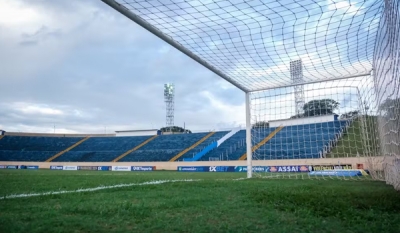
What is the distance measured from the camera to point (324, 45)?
8.25m


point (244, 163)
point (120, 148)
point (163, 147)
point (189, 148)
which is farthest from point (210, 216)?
point (120, 148)

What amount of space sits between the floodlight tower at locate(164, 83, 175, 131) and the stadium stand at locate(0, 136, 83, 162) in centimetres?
1390

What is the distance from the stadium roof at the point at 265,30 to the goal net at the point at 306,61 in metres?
0.02

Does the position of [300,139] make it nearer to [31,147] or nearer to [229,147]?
[229,147]

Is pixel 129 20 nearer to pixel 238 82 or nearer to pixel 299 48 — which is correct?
pixel 299 48

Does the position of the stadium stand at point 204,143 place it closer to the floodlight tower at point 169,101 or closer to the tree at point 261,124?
the floodlight tower at point 169,101

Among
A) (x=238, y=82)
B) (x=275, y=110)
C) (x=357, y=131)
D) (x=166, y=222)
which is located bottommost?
(x=166, y=222)

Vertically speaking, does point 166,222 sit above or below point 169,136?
below

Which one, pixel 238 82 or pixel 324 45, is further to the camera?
pixel 238 82

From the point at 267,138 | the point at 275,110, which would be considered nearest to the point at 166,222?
the point at 275,110

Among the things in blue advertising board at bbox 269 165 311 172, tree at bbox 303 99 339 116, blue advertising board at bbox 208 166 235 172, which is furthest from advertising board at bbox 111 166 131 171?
tree at bbox 303 99 339 116

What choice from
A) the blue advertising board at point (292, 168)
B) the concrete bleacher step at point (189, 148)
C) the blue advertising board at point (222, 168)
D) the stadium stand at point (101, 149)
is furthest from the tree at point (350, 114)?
the stadium stand at point (101, 149)

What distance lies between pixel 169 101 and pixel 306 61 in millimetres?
44625

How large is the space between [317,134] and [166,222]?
13.0 metres
